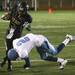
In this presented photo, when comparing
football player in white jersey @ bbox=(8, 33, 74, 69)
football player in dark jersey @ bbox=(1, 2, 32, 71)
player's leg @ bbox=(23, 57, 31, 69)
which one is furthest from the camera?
football player in dark jersey @ bbox=(1, 2, 32, 71)

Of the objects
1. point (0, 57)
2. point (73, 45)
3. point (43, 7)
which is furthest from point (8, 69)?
point (43, 7)

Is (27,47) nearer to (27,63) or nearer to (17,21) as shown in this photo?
(27,63)

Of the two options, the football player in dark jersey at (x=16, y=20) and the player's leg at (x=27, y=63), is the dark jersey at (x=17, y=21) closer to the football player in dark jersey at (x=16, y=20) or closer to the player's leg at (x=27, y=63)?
the football player in dark jersey at (x=16, y=20)

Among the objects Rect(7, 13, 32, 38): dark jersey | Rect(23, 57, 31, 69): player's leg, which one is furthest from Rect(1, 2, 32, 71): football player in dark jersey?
Rect(23, 57, 31, 69): player's leg

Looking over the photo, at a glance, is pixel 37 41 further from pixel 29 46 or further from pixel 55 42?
pixel 55 42

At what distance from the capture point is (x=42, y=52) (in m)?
10.7

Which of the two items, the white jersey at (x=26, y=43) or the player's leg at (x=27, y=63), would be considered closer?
the white jersey at (x=26, y=43)

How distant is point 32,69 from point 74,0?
1811 inches

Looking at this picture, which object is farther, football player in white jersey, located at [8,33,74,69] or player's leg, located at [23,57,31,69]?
player's leg, located at [23,57,31,69]

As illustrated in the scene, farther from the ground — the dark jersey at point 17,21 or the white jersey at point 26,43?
the dark jersey at point 17,21

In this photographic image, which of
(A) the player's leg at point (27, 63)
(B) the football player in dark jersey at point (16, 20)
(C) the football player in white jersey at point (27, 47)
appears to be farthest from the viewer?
(B) the football player in dark jersey at point (16, 20)

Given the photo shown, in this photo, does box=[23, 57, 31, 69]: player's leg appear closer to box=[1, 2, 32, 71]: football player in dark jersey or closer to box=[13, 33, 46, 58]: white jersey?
box=[13, 33, 46, 58]: white jersey

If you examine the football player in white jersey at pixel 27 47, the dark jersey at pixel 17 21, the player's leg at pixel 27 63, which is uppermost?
the dark jersey at pixel 17 21

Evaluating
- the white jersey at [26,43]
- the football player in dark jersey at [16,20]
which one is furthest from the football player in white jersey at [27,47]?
the football player in dark jersey at [16,20]
